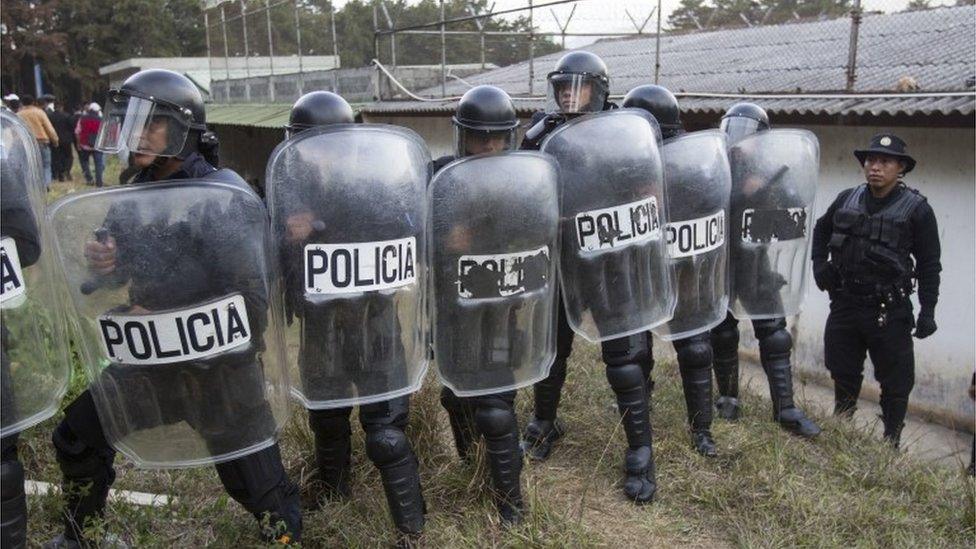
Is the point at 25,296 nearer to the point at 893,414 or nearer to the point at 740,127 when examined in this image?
the point at 740,127

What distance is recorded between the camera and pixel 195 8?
109ft

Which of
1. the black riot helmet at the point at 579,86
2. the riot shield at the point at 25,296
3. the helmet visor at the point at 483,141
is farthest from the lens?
the black riot helmet at the point at 579,86

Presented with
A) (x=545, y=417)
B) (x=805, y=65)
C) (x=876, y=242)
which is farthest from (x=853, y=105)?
(x=545, y=417)

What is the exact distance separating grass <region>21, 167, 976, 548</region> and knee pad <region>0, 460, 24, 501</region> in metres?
0.37

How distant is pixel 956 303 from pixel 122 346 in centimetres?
578

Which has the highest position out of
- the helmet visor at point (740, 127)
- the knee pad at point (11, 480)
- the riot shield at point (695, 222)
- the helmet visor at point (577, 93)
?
the helmet visor at point (577, 93)

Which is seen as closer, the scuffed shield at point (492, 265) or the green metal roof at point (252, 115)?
the scuffed shield at point (492, 265)

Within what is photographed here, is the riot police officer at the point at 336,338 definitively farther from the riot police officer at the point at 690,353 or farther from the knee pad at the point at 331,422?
the riot police officer at the point at 690,353

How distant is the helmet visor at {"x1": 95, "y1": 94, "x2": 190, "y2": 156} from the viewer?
266cm

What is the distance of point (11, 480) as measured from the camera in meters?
2.42

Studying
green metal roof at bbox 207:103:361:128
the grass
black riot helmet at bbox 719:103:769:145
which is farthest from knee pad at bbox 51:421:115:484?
green metal roof at bbox 207:103:361:128

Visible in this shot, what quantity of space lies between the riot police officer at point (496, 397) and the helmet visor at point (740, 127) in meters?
1.69

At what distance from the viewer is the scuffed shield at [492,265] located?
2855mm

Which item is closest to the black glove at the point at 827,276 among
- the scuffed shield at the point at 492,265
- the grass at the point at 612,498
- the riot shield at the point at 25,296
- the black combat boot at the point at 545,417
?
the grass at the point at 612,498
